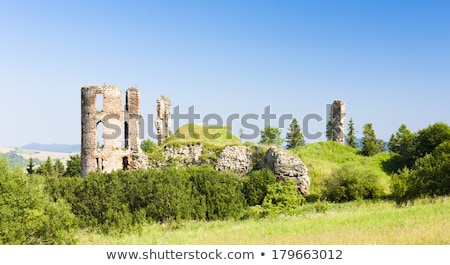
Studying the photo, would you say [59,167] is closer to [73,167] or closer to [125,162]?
[73,167]

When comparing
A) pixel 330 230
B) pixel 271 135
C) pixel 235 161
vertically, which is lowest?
pixel 330 230

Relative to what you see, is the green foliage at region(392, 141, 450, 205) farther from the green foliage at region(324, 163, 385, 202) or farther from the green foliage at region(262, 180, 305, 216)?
the green foliage at region(262, 180, 305, 216)

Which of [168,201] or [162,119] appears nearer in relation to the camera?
[168,201]

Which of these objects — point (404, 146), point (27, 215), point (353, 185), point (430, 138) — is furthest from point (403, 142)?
point (27, 215)

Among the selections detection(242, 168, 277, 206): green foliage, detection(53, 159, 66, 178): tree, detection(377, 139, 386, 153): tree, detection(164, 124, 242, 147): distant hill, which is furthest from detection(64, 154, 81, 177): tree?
detection(377, 139, 386, 153): tree

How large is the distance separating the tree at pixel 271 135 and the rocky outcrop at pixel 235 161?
2573cm

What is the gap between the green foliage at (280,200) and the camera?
2239cm

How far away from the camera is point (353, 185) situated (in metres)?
26.7

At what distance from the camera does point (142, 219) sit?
71.7 feet

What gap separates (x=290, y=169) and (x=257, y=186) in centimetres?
310

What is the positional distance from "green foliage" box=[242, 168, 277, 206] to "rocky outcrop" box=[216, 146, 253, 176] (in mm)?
3819

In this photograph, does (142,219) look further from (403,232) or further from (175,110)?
(175,110)
